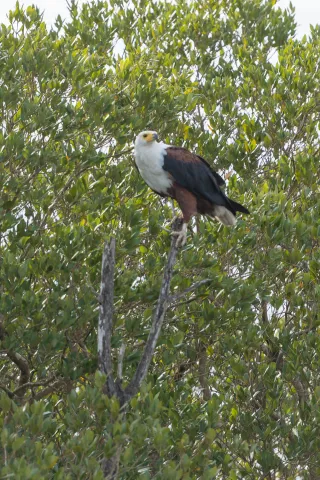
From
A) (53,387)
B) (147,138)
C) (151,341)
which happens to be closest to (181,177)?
(147,138)

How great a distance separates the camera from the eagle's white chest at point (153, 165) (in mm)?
11352

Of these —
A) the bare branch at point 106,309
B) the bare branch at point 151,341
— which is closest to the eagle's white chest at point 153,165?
the bare branch at point 151,341

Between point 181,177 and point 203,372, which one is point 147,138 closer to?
point 181,177

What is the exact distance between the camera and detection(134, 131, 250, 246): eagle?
37.4ft

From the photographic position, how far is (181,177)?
11.5 meters

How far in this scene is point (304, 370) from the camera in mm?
12664

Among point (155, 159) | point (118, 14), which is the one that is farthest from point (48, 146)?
point (118, 14)

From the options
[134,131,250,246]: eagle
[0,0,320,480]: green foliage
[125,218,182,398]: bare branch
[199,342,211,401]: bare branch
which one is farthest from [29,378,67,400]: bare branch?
[199,342,211,401]: bare branch

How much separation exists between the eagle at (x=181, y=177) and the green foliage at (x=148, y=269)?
1.22ft

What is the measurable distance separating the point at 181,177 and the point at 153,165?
0.40 metres

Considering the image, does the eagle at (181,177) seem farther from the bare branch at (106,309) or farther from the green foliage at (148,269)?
the bare branch at (106,309)

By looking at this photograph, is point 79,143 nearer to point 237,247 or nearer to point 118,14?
point 237,247

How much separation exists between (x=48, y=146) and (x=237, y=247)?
2910 millimetres

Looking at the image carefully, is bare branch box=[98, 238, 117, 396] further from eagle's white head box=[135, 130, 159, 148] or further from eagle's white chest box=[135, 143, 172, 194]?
eagle's white head box=[135, 130, 159, 148]
